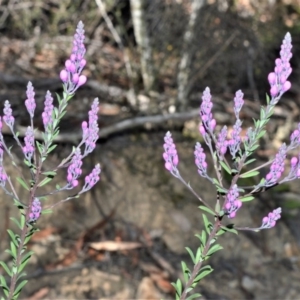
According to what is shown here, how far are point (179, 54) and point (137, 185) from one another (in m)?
1.58

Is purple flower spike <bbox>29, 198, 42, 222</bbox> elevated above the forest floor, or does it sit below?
below

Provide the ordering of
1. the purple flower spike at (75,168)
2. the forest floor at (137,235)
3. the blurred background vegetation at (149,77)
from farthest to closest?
the blurred background vegetation at (149,77)
the forest floor at (137,235)
the purple flower spike at (75,168)

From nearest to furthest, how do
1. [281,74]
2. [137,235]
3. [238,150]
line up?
1. [281,74]
2. [238,150]
3. [137,235]

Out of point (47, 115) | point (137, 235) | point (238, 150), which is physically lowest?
point (238, 150)

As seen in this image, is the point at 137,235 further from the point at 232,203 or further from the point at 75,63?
the point at 75,63

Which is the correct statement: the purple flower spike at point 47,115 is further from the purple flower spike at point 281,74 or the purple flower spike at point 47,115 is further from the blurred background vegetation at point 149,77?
the blurred background vegetation at point 149,77

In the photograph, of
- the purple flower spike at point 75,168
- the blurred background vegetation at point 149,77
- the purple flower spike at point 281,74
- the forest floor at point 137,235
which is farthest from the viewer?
the blurred background vegetation at point 149,77

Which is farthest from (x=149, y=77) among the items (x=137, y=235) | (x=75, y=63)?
(x=75, y=63)

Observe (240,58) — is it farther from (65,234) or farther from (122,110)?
(65,234)

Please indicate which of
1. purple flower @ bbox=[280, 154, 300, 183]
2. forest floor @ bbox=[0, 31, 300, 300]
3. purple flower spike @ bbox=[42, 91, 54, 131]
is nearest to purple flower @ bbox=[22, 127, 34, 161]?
purple flower spike @ bbox=[42, 91, 54, 131]

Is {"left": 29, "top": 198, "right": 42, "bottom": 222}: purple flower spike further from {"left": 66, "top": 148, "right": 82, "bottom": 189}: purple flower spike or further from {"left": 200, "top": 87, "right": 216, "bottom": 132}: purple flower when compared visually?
{"left": 200, "top": 87, "right": 216, "bottom": 132}: purple flower

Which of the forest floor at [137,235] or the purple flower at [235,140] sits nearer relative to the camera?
the purple flower at [235,140]

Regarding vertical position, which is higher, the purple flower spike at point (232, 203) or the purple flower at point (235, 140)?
the purple flower at point (235, 140)

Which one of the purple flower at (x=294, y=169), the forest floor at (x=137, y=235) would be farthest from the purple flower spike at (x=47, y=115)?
the forest floor at (x=137, y=235)
